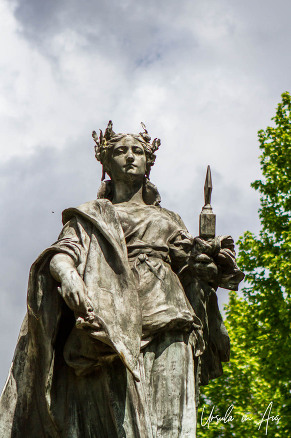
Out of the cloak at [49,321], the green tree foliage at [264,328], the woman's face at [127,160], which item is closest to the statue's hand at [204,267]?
the cloak at [49,321]

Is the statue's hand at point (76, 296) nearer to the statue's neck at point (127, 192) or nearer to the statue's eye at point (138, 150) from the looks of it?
the statue's neck at point (127, 192)

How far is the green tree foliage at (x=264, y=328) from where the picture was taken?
24.4 meters

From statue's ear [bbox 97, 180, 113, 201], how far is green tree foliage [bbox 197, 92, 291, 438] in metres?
13.4

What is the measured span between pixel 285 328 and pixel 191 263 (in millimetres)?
14630

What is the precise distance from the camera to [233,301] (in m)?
28.2

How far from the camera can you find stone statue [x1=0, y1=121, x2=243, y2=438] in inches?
375

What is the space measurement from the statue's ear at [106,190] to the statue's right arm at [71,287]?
5.35 ft

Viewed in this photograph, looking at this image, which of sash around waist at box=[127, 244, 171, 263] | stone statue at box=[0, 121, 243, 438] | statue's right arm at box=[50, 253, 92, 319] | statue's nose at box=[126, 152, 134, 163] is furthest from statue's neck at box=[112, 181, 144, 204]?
statue's right arm at box=[50, 253, 92, 319]

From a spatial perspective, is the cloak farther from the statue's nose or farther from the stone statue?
the statue's nose

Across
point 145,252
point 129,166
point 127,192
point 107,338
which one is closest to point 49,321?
point 107,338

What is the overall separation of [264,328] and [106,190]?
48.8 ft

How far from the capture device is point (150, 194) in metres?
11.3

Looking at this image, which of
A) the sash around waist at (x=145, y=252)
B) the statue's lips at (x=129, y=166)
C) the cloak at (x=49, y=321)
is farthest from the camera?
the statue's lips at (x=129, y=166)

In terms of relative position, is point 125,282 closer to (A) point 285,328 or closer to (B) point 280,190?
(A) point 285,328
